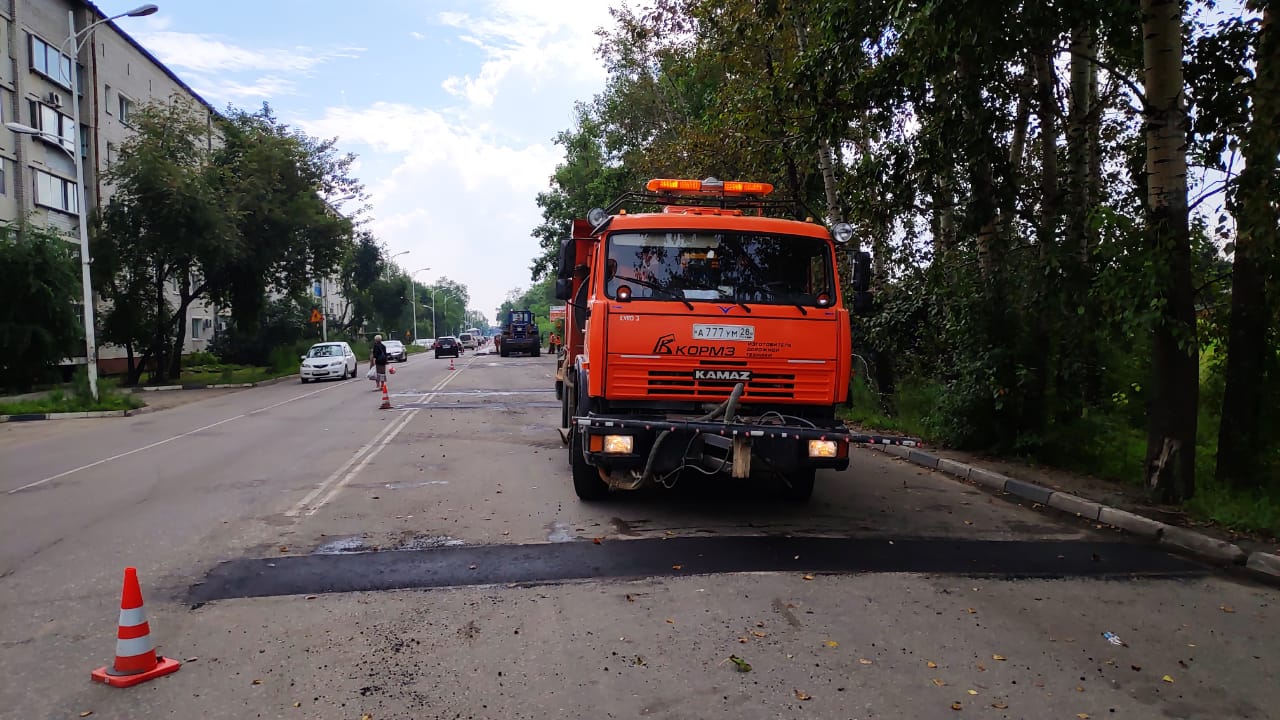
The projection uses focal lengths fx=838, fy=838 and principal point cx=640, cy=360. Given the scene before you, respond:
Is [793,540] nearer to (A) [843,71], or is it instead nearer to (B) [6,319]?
(A) [843,71]

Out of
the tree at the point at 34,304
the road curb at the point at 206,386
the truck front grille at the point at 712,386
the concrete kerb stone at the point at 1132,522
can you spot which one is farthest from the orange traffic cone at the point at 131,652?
the road curb at the point at 206,386

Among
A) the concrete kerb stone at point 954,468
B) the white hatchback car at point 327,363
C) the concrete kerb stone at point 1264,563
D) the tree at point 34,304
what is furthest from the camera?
the white hatchback car at point 327,363

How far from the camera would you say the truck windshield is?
7.70 m

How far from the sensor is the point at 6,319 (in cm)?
2400

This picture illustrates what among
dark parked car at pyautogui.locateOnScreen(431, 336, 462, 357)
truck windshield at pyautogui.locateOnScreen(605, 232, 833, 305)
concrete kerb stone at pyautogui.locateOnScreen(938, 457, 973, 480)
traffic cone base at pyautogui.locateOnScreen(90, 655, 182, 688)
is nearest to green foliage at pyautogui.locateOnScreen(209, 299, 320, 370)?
dark parked car at pyautogui.locateOnScreen(431, 336, 462, 357)

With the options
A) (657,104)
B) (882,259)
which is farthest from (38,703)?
(657,104)

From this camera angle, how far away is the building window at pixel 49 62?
3166cm

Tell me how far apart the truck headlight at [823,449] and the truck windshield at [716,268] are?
133 cm

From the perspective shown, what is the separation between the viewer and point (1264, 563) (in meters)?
6.38

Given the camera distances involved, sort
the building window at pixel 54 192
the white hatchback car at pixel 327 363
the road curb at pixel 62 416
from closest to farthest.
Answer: the road curb at pixel 62 416 < the white hatchback car at pixel 327 363 < the building window at pixel 54 192

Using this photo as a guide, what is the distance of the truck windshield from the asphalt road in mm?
2129

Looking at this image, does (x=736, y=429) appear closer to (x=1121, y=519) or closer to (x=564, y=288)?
(x=564, y=288)

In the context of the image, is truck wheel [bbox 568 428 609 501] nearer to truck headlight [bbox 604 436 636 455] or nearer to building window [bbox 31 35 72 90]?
truck headlight [bbox 604 436 636 455]

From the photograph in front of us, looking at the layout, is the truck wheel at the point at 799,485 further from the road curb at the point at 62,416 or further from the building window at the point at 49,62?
the building window at the point at 49,62
